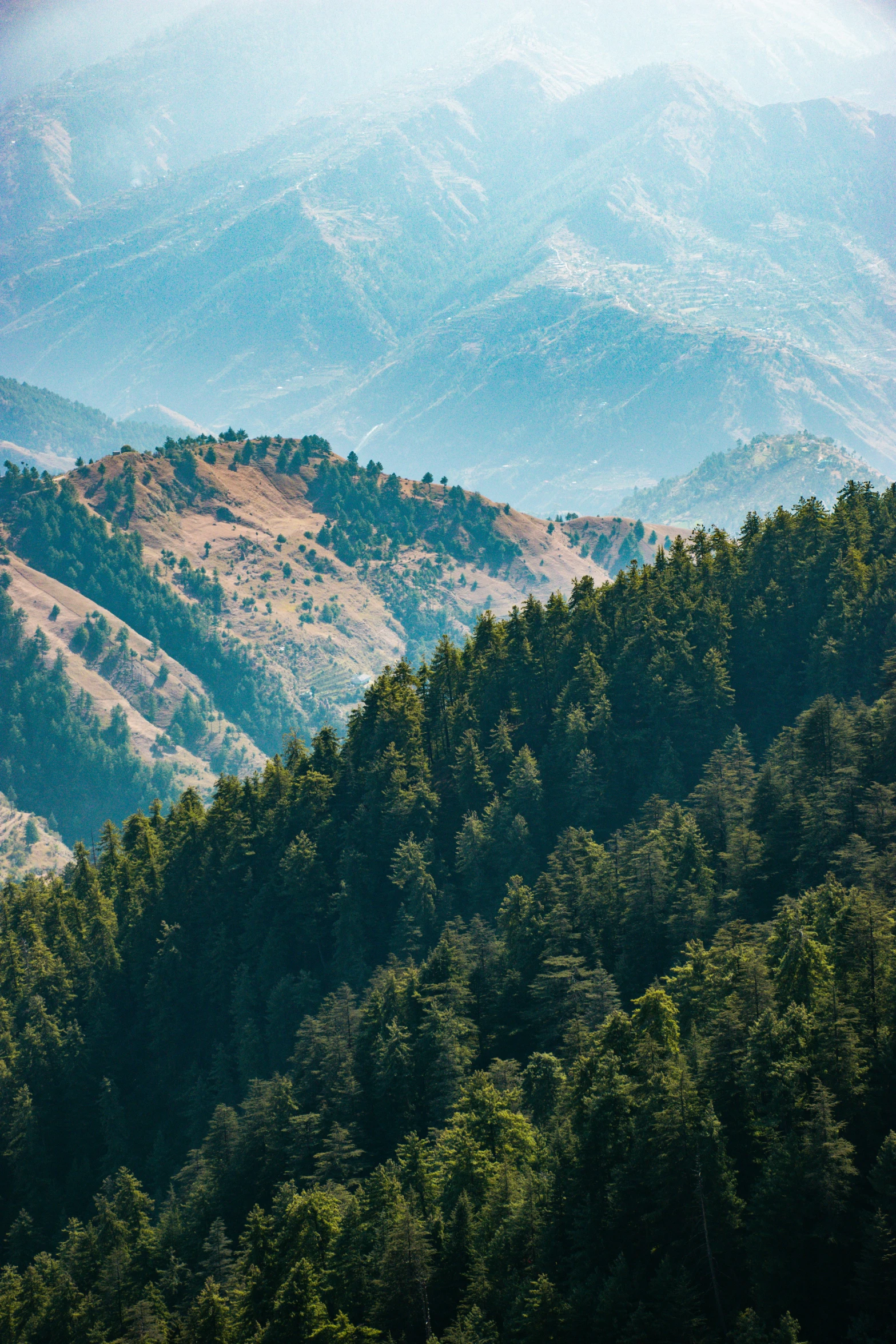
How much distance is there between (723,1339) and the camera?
58719mm

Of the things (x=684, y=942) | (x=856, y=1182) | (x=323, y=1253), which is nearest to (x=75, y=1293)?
(x=323, y=1253)

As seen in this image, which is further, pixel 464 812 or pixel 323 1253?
pixel 464 812

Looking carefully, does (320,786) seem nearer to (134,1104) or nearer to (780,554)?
(134,1104)

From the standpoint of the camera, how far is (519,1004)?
9725 centimetres

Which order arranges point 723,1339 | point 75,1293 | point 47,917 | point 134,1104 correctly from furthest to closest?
point 47,917 → point 134,1104 → point 75,1293 → point 723,1339

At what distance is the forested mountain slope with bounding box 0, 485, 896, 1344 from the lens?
62.8 meters

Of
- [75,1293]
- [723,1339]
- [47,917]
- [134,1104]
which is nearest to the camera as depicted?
[723,1339]

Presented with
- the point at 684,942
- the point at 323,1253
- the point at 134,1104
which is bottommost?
the point at 323,1253

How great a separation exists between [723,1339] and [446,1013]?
1508 inches

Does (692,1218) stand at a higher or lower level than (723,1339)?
higher

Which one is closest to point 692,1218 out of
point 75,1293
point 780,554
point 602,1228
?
point 602,1228

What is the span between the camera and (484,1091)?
7781 centimetres

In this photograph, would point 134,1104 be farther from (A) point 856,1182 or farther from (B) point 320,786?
(A) point 856,1182

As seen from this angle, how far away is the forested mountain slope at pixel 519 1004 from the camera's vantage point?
6275 cm
